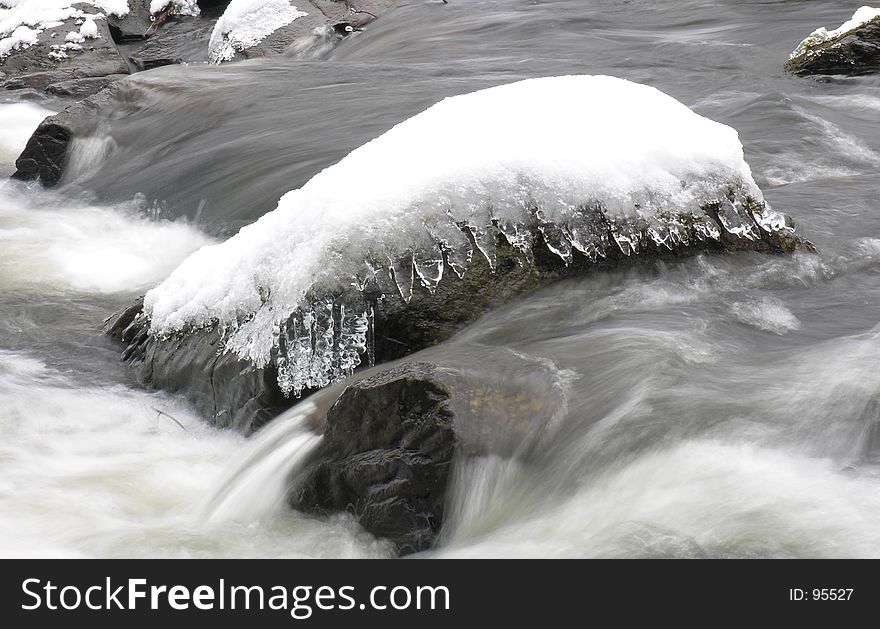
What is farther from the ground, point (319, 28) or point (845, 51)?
point (319, 28)

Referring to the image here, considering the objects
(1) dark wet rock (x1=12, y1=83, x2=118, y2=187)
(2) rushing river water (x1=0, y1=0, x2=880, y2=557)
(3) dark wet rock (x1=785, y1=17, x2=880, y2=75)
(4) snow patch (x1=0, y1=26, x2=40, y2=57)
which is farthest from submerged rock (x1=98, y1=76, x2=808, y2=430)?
(4) snow patch (x1=0, y1=26, x2=40, y2=57)

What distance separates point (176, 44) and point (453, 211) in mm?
8846

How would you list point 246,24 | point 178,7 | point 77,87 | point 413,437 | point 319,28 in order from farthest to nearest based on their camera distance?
point 178,7 < point 319,28 < point 246,24 < point 77,87 < point 413,437

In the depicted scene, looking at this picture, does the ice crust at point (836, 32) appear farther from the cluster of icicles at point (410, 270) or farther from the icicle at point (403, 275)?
the icicle at point (403, 275)

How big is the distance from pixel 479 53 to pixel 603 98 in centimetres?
501

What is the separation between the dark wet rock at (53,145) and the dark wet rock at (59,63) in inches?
108

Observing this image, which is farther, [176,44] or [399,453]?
[176,44]

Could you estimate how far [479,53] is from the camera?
913 centimetres

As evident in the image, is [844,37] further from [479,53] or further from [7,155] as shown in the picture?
[7,155]

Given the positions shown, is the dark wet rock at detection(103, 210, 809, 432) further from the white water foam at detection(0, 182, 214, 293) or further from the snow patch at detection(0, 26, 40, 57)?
the snow patch at detection(0, 26, 40, 57)

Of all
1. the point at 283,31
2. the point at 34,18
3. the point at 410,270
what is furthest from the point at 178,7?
the point at 410,270

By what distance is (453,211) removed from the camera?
3789 millimetres

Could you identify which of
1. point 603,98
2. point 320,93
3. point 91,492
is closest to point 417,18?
point 320,93

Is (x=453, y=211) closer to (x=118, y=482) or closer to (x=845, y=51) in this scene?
(x=118, y=482)
